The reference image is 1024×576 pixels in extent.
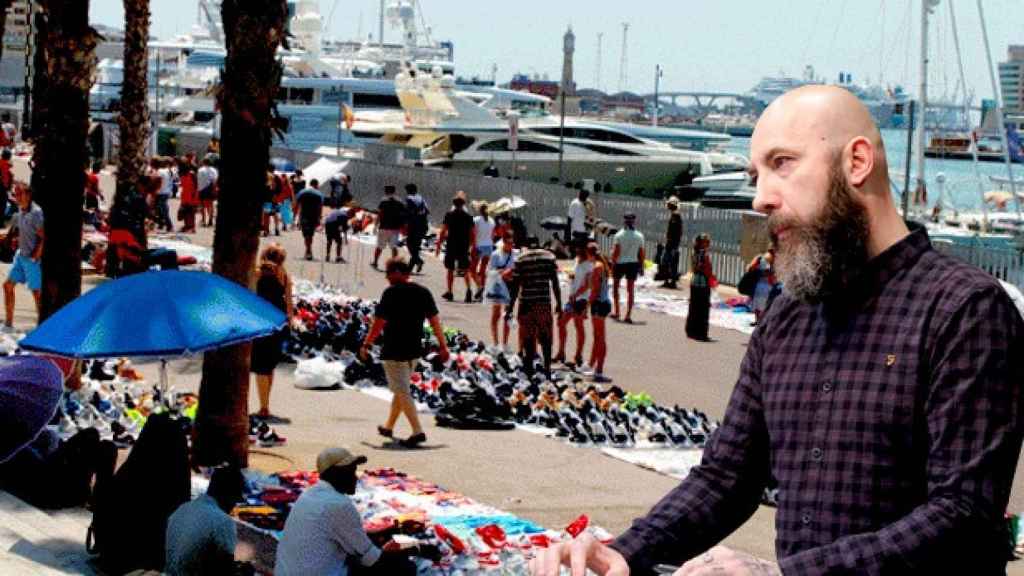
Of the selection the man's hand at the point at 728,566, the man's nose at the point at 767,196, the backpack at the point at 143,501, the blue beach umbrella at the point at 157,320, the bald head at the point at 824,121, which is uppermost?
the bald head at the point at 824,121

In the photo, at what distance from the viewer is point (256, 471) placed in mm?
11781

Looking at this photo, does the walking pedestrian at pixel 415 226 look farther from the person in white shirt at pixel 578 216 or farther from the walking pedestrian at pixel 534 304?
the walking pedestrian at pixel 534 304

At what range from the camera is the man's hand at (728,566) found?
7.82 ft

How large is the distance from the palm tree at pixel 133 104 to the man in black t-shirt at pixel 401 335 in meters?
10.4

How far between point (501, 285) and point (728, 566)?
56.0ft

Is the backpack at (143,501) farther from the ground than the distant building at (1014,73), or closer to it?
closer to it

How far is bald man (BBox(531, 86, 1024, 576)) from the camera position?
247 centimetres

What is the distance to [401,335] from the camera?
1352 centimetres

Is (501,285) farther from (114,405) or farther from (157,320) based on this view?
(157,320)

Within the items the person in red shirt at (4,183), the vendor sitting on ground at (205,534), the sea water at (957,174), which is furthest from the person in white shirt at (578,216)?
the sea water at (957,174)

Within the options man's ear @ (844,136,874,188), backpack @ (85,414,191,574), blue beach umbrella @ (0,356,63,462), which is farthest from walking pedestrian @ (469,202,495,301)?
man's ear @ (844,136,874,188)

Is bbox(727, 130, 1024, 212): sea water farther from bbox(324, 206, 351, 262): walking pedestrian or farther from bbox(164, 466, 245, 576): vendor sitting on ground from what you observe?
bbox(164, 466, 245, 576): vendor sitting on ground

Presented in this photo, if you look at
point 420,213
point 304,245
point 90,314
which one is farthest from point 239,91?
point 304,245

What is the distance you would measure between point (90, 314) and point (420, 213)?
16.6 m
